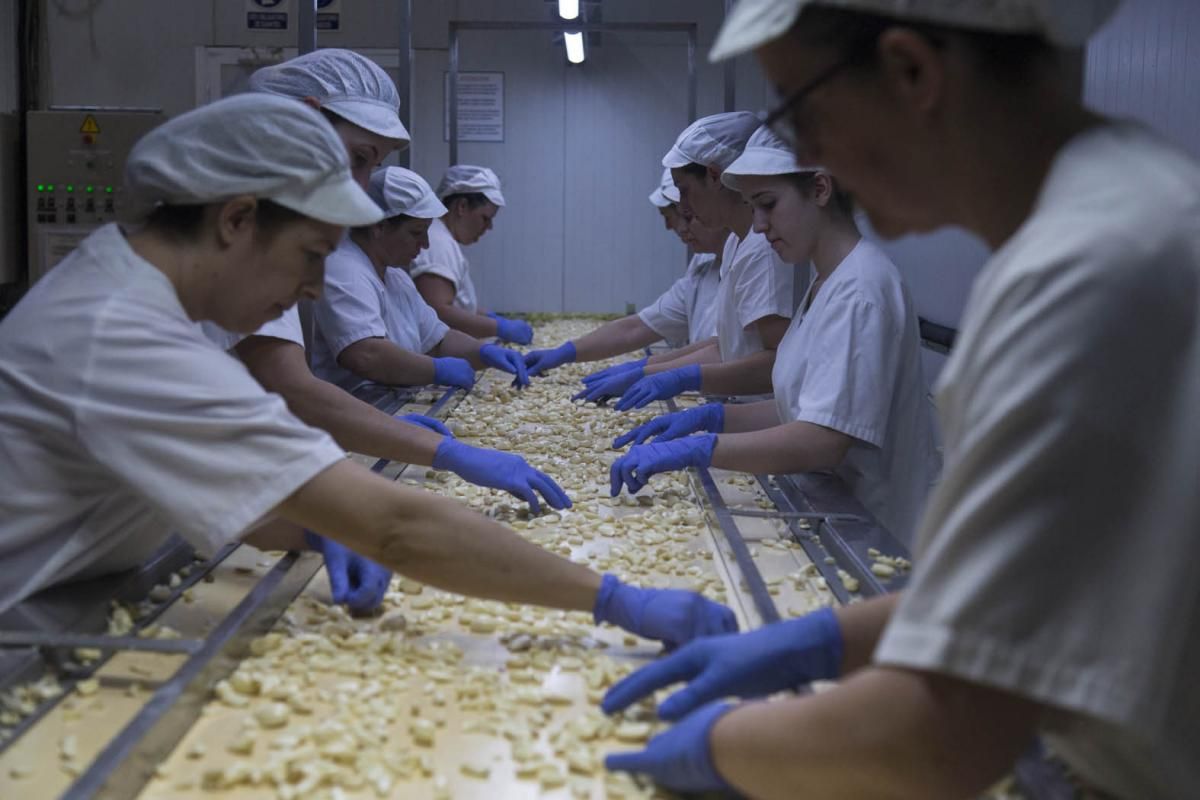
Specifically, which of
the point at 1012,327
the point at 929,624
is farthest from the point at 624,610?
the point at 1012,327

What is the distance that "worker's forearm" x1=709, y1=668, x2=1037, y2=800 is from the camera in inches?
31.9

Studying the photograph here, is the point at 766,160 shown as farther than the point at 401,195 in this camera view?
No

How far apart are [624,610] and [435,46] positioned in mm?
6647

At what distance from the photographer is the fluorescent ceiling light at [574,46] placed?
6.31 meters

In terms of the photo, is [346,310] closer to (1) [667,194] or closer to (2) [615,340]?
(2) [615,340]

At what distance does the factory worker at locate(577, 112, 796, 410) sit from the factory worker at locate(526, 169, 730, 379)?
65 centimetres

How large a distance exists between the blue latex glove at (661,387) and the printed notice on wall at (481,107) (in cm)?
461

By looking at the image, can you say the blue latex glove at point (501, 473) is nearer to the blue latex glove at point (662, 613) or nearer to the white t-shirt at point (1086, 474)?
the blue latex glove at point (662, 613)

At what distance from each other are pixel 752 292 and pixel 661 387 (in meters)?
0.41

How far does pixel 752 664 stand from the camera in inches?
48.0

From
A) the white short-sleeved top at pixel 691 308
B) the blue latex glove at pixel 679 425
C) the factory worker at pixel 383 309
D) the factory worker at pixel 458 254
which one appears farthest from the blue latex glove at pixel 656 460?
the factory worker at pixel 458 254

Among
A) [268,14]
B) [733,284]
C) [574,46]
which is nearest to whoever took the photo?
[733,284]

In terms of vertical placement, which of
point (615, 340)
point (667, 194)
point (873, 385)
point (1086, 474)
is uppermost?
point (667, 194)

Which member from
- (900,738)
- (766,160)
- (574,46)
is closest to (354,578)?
(900,738)
